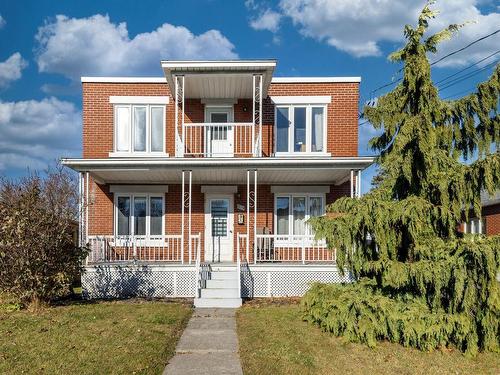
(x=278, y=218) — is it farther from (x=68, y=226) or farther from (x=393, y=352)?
(x=393, y=352)

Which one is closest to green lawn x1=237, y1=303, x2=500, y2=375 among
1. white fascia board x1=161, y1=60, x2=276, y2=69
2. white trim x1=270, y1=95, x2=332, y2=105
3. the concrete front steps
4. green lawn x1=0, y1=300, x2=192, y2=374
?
green lawn x1=0, y1=300, x2=192, y2=374

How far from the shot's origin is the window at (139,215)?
1644cm

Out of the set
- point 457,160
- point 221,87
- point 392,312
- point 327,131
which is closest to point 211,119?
point 221,87

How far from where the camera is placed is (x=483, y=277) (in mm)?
7770

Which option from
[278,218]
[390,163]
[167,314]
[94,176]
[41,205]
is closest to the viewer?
[390,163]

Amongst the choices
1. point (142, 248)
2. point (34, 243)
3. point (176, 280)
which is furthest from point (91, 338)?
point (142, 248)

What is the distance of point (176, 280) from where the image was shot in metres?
13.6

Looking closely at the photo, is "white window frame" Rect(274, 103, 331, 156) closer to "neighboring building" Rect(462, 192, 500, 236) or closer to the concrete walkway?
the concrete walkway

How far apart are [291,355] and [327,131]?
10593 mm

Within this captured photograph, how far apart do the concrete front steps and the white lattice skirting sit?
19.3 inches

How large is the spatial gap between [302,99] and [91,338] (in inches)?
450

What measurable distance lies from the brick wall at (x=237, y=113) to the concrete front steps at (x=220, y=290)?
4.97 meters

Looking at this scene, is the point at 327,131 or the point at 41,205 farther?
the point at 327,131

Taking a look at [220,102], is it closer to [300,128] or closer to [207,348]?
[300,128]
